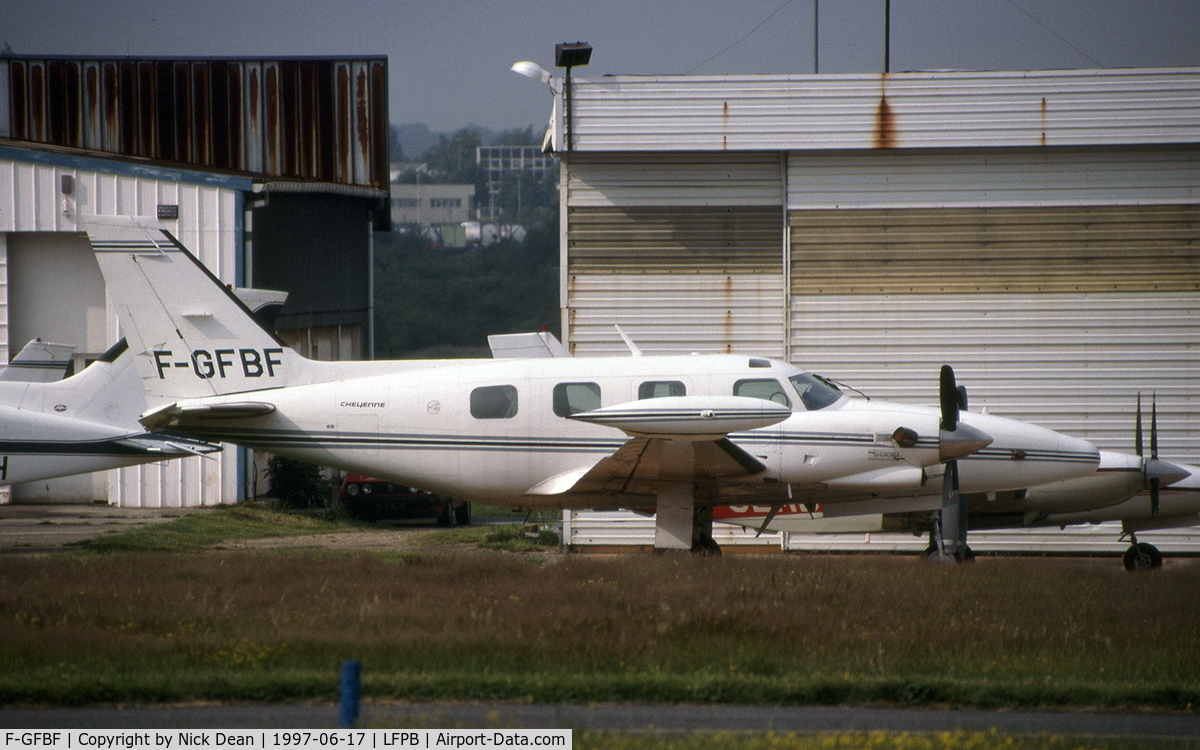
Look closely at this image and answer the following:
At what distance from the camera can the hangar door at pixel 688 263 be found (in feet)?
55.9

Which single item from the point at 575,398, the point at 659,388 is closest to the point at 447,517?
the point at 575,398

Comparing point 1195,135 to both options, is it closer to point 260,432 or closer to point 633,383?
point 633,383

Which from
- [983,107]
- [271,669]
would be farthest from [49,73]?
[271,669]

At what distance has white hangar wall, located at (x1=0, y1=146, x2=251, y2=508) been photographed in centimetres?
1938

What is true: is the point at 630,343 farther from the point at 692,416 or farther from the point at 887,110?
the point at 887,110

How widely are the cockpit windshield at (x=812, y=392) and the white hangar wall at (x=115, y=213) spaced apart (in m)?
11.1

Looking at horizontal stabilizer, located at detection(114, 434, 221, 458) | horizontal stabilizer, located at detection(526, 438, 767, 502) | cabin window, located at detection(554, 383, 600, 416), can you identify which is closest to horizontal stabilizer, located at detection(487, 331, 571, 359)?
cabin window, located at detection(554, 383, 600, 416)

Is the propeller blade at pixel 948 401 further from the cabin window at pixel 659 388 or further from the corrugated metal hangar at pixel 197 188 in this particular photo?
the corrugated metal hangar at pixel 197 188

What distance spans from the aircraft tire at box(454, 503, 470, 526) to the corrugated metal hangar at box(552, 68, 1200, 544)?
5.03m

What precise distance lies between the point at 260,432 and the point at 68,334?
373 inches

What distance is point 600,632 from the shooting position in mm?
8797

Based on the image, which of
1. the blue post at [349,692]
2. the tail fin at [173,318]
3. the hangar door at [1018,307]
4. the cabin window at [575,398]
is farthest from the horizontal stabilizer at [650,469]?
the blue post at [349,692]

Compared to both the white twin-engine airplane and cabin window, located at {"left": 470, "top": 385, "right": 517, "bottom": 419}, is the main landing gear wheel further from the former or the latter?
cabin window, located at {"left": 470, "top": 385, "right": 517, "bottom": 419}

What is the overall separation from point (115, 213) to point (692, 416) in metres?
13.4
